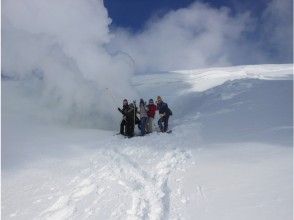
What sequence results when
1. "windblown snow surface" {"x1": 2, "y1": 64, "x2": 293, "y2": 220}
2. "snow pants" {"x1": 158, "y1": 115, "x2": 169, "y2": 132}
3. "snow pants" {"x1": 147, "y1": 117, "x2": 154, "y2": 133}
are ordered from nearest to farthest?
"windblown snow surface" {"x1": 2, "y1": 64, "x2": 293, "y2": 220} → "snow pants" {"x1": 158, "y1": 115, "x2": 169, "y2": 132} → "snow pants" {"x1": 147, "y1": 117, "x2": 154, "y2": 133}

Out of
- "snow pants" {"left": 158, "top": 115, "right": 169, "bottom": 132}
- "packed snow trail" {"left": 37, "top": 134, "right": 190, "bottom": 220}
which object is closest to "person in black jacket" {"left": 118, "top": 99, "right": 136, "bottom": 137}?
"snow pants" {"left": 158, "top": 115, "right": 169, "bottom": 132}

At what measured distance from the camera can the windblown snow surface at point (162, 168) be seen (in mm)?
9062

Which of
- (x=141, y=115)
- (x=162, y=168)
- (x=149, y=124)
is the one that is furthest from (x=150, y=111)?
(x=162, y=168)

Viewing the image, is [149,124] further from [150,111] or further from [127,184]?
[127,184]

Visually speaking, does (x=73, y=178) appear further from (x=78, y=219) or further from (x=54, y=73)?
(x=54, y=73)

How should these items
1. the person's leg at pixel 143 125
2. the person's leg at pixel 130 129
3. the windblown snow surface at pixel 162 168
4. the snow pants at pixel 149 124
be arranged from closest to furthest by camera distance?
the windblown snow surface at pixel 162 168 < the person's leg at pixel 130 129 < the person's leg at pixel 143 125 < the snow pants at pixel 149 124

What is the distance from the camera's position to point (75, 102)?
2439 centimetres

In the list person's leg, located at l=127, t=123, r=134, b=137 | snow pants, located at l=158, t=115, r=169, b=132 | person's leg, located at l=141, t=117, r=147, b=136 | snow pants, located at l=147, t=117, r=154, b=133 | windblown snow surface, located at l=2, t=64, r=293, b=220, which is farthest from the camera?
snow pants, located at l=147, t=117, r=154, b=133

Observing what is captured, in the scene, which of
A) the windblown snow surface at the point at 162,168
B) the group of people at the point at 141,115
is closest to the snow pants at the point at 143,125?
the group of people at the point at 141,115

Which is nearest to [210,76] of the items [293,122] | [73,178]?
[293,122]

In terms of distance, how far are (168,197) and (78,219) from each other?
6.74ft

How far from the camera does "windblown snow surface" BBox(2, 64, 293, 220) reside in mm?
9062

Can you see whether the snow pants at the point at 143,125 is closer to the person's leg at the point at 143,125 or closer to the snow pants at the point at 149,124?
the person's leg at the point at 143,125

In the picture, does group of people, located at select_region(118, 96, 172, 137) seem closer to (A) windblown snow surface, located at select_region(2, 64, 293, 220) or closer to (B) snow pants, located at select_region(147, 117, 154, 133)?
(B) snow pants, located at select_region(147, 117, 154, 133)
